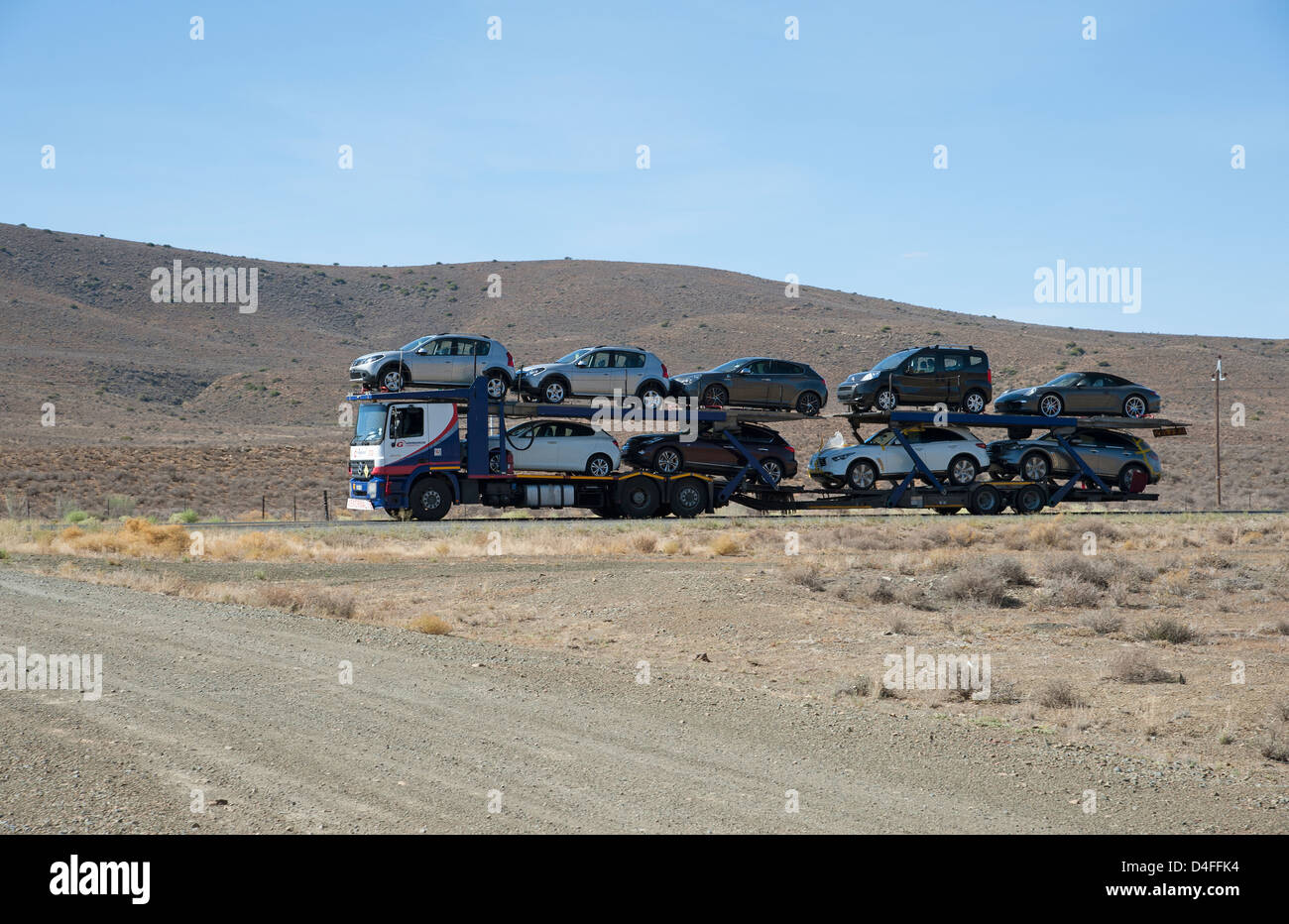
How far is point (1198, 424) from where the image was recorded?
71.8 m

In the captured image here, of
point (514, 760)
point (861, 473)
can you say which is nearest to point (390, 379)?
point (861, 473)

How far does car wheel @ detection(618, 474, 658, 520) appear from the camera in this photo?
2958 centimetres

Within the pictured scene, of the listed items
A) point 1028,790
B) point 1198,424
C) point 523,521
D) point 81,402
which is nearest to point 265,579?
point 523,521

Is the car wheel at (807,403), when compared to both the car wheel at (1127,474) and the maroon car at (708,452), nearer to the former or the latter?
the maroon car at (708,452)

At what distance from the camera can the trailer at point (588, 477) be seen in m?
27.2

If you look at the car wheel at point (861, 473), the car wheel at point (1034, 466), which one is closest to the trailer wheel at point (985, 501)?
the car wheel at point (1034, 466)

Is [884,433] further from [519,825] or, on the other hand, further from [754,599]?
[519,825]

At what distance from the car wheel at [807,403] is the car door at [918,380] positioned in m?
2.21

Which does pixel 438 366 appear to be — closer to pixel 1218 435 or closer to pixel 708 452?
pixel 708 452

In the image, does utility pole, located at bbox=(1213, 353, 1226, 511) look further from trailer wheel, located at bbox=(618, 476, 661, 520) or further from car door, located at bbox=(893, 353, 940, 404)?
trailer wheel, located at bbox=(618, 476, 661, 520)

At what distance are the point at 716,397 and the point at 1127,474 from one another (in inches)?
522

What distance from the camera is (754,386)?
29047 millimetres

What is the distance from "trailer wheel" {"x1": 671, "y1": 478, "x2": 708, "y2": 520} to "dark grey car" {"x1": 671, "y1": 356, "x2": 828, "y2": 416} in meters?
2.46
